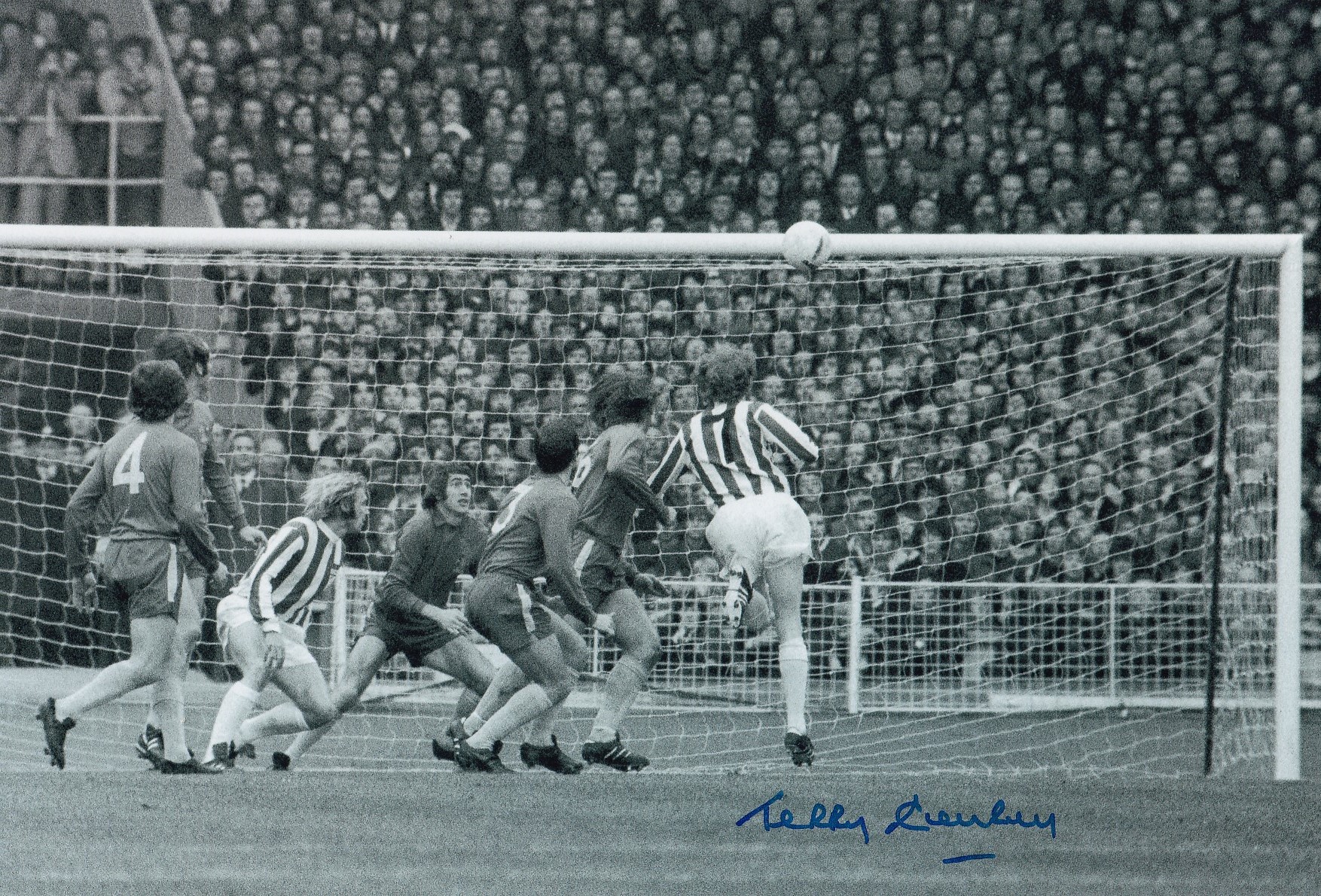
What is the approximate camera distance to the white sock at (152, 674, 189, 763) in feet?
22.5

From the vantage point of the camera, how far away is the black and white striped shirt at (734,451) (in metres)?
7.25

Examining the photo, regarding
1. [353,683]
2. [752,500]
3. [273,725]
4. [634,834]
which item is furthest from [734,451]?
[634,834]

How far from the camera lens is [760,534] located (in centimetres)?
716

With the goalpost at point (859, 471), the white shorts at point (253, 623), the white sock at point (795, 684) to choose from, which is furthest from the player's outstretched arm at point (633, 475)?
the goalpost at point (859, 471)

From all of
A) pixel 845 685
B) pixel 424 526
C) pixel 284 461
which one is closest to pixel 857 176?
pixel 845 685

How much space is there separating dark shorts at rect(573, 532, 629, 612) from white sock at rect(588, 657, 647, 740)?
1.10ft

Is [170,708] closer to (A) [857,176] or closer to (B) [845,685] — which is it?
(B) [845,685]

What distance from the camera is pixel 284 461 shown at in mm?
9961

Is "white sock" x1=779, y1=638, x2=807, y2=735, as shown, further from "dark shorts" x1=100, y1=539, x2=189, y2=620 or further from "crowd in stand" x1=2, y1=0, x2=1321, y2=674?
"crowd in stand" x1=2, y1=0, x2=1321, y2=674

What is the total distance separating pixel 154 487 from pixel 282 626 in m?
0.93

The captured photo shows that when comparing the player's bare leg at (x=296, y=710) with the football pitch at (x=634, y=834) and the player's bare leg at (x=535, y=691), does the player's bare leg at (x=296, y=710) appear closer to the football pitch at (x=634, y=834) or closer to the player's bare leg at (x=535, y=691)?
the football pitch at (x=634, y=834)

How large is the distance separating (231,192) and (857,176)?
4552 mm
